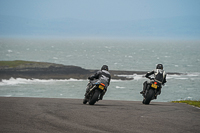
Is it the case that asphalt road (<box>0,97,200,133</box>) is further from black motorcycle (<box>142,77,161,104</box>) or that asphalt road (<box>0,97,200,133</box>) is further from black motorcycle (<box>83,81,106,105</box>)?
black motorcycle (<box>142,77,161,104</box>)

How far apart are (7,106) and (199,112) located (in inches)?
288

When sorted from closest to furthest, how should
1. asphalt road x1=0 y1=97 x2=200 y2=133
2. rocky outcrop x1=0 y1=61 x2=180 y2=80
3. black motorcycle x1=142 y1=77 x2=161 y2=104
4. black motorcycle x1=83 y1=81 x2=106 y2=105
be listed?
1. asphalt road x1=0 y1=97 x2=200 y2=133
2. black motorcycle x1=83 y1=81 x2=106 y2=105
3. black motorcycle x1=142 y1=77 x2=161 y2=104
4. rocky outcrop x1=0 y1=61 x2=180 y2=80

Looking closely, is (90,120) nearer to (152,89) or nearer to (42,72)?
(152,89)

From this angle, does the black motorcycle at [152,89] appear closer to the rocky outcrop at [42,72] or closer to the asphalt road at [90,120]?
the asphalt road at [90,120]

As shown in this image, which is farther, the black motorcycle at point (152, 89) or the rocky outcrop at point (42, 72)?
the rocky outcrop at point (42, 72)

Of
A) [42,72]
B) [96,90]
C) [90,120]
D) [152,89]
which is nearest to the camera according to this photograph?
[90,120]

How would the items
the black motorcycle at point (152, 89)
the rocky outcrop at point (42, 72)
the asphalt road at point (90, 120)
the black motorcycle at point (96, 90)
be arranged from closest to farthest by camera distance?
the asphalt road at point (90, 120) → the black motorcycle at point (96, 90) → the black motorcycle at point (152, 89) → the rocky outcrop at point (42, 72)

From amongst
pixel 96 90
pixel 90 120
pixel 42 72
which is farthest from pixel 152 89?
pixel 42 72

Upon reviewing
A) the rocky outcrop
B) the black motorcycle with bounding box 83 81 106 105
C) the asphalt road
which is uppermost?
the rocky outcrop

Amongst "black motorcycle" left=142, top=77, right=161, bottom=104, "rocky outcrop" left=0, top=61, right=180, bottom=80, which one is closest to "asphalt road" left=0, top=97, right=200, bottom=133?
"black motorcycle" left=142, top=77, right=161, bottom=104

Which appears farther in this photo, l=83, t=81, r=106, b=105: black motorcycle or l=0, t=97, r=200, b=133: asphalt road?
l=83, t=81, r=106, b=105: black motorcycle

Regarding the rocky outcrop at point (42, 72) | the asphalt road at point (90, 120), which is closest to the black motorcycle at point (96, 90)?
the asphalt road at point (90, 120)

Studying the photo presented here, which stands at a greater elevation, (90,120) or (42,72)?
(42,72)

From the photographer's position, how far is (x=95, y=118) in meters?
11.2
